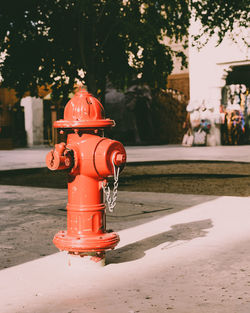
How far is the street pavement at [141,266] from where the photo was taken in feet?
11.3

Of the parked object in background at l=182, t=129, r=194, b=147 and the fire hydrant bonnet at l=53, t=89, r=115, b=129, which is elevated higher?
the fire hydrant bonnet at l=53, t=89, r=115, b=129

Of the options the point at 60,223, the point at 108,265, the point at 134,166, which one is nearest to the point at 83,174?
the point at 108,265

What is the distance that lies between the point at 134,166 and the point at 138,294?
33.8 feet

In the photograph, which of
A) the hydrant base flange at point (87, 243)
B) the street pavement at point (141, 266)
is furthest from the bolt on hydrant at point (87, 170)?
the street pavement at point (141, 266)

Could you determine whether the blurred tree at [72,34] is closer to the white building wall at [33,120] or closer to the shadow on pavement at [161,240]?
the shadow on pavement at [161,240]

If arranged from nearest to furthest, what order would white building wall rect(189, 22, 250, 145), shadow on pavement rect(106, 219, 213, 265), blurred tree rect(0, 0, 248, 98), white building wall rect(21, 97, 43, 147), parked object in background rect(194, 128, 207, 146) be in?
shadow on pavement rect(106, 219, 213, 265) → blurred tree rect(0, 0, 248, 98) → white building wall rect(189, 22, 250, 145) → parked object in background rect(194, 128, 207, 146) → white building wall rect(21, 97, 43, 147)

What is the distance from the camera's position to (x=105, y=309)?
3334mm

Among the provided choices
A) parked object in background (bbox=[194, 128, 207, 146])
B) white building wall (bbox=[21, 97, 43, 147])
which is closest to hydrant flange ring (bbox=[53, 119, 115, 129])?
parked object in background (bbox=[194, 128, 207, 146])

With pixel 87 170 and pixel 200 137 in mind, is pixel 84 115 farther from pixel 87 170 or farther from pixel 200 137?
pixel 200 137

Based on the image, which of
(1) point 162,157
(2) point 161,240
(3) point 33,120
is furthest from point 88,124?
(3) point 33,120

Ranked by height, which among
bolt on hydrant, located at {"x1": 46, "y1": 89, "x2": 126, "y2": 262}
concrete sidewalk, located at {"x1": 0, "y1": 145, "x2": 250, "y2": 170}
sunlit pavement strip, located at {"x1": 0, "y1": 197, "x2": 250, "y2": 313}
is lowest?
concrete sidewalk, located at {"x1": 0, "y1": 145, "x2": 250, "y2": 170}

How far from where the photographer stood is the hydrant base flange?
4.10 metres

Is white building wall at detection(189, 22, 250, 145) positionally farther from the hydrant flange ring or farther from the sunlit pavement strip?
the hydrant flange ring

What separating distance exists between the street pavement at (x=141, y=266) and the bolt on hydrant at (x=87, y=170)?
190 mm
